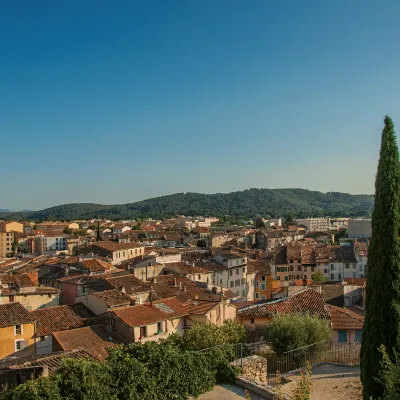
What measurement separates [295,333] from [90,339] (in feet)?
38.5

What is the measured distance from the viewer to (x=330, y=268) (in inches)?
2665

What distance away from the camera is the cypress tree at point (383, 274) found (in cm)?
1228

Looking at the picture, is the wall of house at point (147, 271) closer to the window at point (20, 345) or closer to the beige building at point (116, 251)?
the window at point (20, 345)

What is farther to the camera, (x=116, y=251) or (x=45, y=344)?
(x=116, y=251)

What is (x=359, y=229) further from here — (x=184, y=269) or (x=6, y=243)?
(x=6, y=243)

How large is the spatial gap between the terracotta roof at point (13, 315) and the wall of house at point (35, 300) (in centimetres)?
584

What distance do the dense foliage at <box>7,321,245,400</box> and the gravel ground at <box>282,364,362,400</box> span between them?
249 centimetres

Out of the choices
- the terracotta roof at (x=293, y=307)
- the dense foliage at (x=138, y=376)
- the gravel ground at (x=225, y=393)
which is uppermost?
the dense foliage at (x=138, y=376)

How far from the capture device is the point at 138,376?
1257 cm

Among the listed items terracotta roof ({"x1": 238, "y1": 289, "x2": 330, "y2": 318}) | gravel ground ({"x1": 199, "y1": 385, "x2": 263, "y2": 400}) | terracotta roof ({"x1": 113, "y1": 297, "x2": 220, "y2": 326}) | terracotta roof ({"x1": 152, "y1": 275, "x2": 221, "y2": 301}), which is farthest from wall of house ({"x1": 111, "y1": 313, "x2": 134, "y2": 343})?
gravel ground ({"x1": 199, "y1": 385, "x2": 263, "y2": 400})

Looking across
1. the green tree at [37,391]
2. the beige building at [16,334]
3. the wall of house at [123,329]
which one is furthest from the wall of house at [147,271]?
the green tree at [37,391]

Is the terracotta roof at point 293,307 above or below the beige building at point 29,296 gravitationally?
above

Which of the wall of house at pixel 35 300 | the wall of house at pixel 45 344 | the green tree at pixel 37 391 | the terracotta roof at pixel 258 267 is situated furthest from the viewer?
the terracotta roof at pixel 258 267

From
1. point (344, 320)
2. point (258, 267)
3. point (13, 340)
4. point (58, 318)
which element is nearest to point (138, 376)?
point (344, 320)
